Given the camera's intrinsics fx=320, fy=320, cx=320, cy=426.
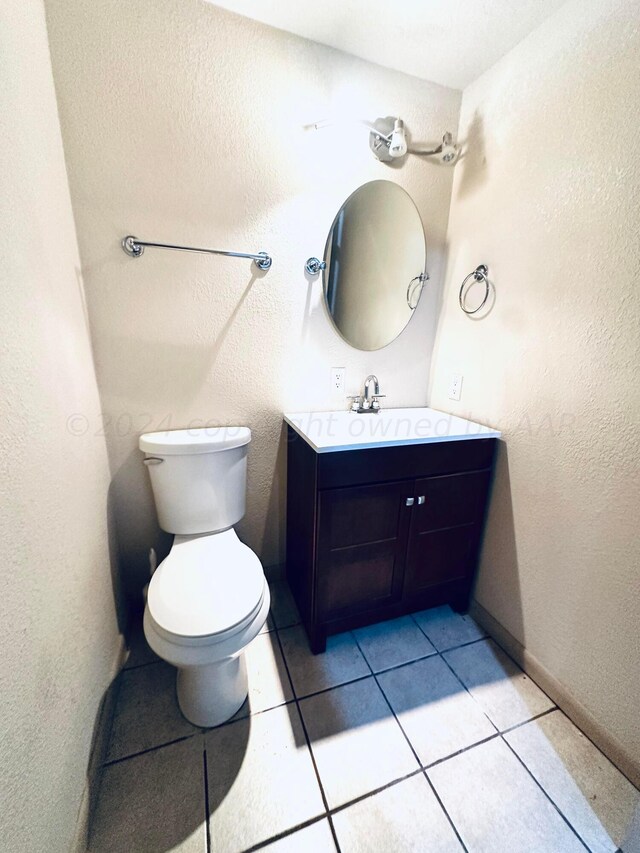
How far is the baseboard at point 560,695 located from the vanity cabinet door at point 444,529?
0.23 m

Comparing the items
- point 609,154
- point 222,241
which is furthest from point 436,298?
point 222,241

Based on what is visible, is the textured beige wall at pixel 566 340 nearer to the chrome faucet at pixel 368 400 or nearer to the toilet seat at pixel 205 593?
the chrome faucet at pixel 368 400

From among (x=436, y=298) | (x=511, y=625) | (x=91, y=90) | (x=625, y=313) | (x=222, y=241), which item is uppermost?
(x=91, y=90)

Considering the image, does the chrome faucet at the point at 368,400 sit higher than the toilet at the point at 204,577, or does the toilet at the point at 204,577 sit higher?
the chrome faucet at the point at 368,400

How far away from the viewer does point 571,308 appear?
104 cm

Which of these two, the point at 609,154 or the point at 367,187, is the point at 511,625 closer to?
the point at 609,154

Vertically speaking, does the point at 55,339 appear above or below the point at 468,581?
above

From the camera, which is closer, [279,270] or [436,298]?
[279,270]

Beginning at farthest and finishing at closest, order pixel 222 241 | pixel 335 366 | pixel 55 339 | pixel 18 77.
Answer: pixel 335 366, pixel 222 241, pixel 55 339, pixel 18 77

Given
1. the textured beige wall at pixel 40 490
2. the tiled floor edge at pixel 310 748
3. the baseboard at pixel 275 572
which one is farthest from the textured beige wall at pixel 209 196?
the tiled floor edge at pixel 310 748

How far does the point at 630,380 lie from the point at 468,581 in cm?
103

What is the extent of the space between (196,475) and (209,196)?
1.07 meters

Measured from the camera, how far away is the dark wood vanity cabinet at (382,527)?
115 cm

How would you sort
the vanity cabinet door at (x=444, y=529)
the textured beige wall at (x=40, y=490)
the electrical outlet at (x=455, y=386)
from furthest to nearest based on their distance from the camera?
the electrical outlet at (x=455, y=386) < the vanity cabinet door at (x=444, y=529) < the textured beige wall at (x=40, y=490)
